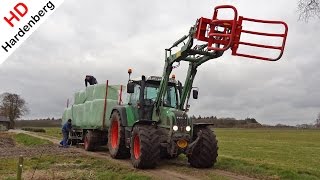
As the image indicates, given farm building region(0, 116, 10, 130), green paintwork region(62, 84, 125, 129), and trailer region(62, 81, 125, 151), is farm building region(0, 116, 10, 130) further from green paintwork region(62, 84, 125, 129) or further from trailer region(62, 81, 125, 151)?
trailer region(62, 81, 125, 151)

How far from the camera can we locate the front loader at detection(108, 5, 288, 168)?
13.4 meters

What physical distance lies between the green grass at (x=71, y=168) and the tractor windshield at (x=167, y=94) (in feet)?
9.35

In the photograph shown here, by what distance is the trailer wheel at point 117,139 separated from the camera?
53.8 ft

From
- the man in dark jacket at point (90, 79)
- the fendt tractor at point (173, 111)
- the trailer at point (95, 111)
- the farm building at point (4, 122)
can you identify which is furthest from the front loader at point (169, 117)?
the farm building at point (4, 122)

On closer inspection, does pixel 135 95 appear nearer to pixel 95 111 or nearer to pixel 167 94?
pixel 167 94

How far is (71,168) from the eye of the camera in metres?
14.2

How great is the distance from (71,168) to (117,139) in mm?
3358

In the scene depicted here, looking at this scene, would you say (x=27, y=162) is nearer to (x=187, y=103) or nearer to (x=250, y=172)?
(x=187, y=103)

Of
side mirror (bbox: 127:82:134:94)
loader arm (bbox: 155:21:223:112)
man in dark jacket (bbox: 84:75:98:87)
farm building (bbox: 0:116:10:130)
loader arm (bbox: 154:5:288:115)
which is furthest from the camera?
farm building (bbox: 0:116:10:130)

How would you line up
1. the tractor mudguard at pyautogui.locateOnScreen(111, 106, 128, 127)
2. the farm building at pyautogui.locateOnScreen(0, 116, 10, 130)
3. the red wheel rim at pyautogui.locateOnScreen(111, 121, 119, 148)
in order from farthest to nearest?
1. the farm building at pyautogui.locateOnScreen(0, 116, 10, 130)
2. the red wheel rim at pyautogui.locateOnScreen(111, 121, 119, 148)
3. the tractor mudguard at pyautogui.locateOnScreen(111, 106, 128, 127)

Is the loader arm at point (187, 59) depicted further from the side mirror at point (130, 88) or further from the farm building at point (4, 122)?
the farm building at point (4, 122)

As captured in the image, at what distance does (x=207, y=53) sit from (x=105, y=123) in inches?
310

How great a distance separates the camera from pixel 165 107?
50.5 ft

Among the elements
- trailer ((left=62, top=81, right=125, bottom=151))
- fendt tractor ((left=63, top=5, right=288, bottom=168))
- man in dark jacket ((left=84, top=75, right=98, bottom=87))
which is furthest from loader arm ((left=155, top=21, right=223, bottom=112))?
man in dark jacket ((left=84, top=75, right=98, bottom=87))
